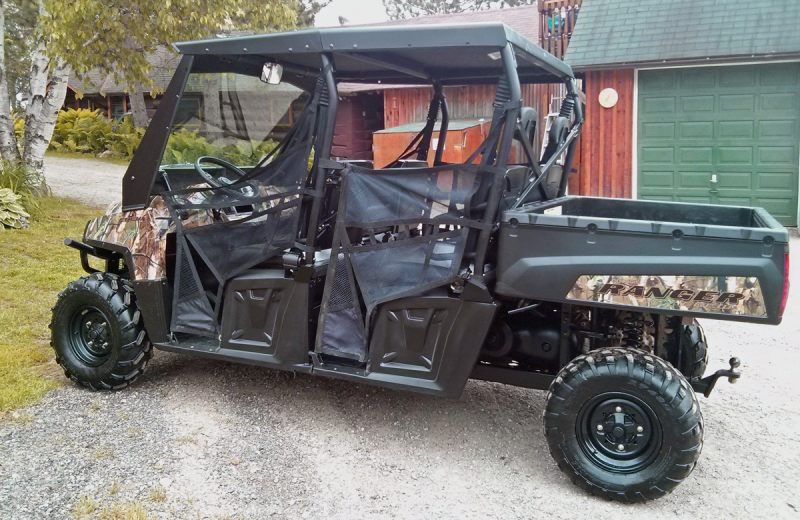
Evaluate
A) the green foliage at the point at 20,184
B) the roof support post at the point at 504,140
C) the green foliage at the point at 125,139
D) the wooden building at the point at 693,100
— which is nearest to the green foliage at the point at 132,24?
the green foliage at the point at 20,184

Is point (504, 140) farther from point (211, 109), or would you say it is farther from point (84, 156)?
point (84, 156)

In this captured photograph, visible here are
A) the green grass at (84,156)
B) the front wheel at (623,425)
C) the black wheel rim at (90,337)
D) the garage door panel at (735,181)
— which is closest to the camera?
the front wheel at (623,425)

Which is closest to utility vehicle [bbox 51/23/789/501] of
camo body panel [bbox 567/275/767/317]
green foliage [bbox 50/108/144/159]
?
camo body panel [bbox 567/275/767/317]

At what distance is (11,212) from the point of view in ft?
31.9

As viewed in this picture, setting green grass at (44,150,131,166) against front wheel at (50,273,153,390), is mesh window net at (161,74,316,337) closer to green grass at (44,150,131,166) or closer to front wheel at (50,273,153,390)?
front wheel at (50,273,153,390)

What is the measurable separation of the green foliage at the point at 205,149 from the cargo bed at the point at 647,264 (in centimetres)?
189

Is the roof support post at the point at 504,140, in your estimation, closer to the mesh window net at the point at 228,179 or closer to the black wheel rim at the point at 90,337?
the mesh window net at the point at 228,179

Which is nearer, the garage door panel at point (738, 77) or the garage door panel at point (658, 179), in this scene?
the garage door panel at point (738, 77)

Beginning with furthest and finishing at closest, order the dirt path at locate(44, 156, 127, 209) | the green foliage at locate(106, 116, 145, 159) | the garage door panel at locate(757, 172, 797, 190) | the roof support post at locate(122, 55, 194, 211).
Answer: the green foliage at locate(106, 116, 145, 159) < the dirt path at locate(44, 156, 127, 209) < the garage door panel at locate(757, 172, 797, 190) < the roof support post at locate(122, 55, 194, 211)

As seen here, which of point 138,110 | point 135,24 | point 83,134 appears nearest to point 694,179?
point 135,24

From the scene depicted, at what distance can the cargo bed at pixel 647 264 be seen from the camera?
3.19 m

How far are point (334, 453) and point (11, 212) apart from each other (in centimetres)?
767

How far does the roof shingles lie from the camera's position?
10.9 metres

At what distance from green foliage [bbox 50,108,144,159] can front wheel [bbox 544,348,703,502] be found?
19.9 meters
